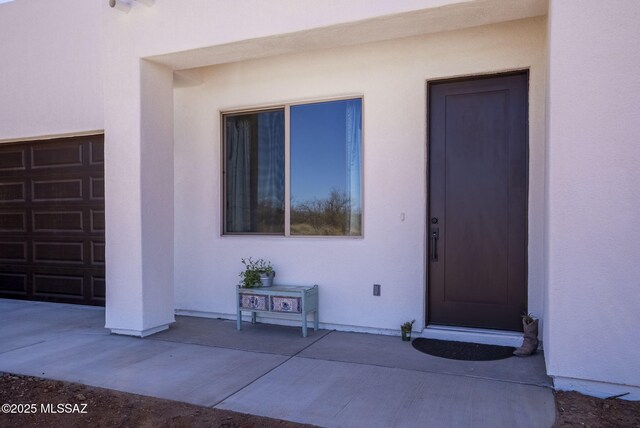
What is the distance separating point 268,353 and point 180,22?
328 centimetres

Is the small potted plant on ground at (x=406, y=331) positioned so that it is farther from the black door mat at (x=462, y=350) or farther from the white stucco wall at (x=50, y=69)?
the white stucco wall at (x=50, y=69)

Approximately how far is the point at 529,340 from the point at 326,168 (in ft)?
8.66

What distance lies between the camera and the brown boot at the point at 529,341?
392cm

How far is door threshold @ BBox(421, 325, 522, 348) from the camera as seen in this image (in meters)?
4.17

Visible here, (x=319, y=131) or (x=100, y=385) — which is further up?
(x=319, y=131)

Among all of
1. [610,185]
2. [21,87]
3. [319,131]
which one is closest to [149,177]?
[319,131]

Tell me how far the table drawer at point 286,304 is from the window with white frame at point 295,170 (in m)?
0.81

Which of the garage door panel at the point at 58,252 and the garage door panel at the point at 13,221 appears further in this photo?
the garage door panel at the point at 13,221

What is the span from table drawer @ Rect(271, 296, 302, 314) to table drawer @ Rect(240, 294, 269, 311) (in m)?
0.08

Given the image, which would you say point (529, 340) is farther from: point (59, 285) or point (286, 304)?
point (59, 285)

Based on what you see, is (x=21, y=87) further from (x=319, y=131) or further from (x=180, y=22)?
(x=319, y=131)

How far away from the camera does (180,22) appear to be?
14.5ft

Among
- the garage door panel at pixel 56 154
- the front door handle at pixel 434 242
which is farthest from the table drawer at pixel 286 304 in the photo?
the garage door panel at pixel 56 154

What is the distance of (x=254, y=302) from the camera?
481 centimetres
